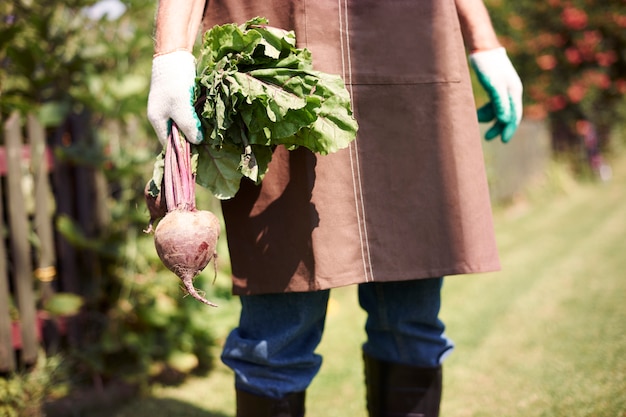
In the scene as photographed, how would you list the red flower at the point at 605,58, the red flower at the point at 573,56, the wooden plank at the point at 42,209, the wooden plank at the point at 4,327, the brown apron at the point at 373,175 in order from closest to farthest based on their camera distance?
the brown apron at the point at 373,175 → the wooden plank at the point at 4,327 → the wooden plank at the point at 42,209 → the red flower at the point at 605,58 → the red flower at the point at 573,56

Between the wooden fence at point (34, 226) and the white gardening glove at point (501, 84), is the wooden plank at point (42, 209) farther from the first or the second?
the white gardening glove at point (501, 84)

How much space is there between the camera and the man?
1.51 meters

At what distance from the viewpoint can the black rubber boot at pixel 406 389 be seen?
1747 millimetres

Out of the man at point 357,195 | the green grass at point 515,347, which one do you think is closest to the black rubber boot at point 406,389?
the man at point 357,195

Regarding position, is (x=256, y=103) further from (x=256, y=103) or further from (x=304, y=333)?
(x=304, y=333)

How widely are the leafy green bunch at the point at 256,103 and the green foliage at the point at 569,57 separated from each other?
9.45 meters

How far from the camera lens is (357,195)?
1.55 meters

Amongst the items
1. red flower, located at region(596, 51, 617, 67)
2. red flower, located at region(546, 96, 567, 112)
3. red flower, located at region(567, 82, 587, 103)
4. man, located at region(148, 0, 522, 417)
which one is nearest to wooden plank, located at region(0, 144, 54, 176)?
man, located at region(148, 0, 522, 417)

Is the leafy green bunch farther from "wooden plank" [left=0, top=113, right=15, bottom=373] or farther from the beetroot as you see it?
"wooden plank" [left=0, top=113, right=15, bottom=373]

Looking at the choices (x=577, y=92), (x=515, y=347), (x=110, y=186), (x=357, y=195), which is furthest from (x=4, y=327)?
(x=577, y=92)

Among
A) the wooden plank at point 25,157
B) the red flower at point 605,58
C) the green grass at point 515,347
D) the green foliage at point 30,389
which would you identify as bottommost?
the green grass at point 515,347

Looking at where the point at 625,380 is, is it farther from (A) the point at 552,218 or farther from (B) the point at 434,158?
(A) the point at 552,218

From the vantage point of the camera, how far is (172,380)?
2881 mm

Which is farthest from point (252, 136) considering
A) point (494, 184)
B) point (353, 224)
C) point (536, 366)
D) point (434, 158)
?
point (494, 184)
